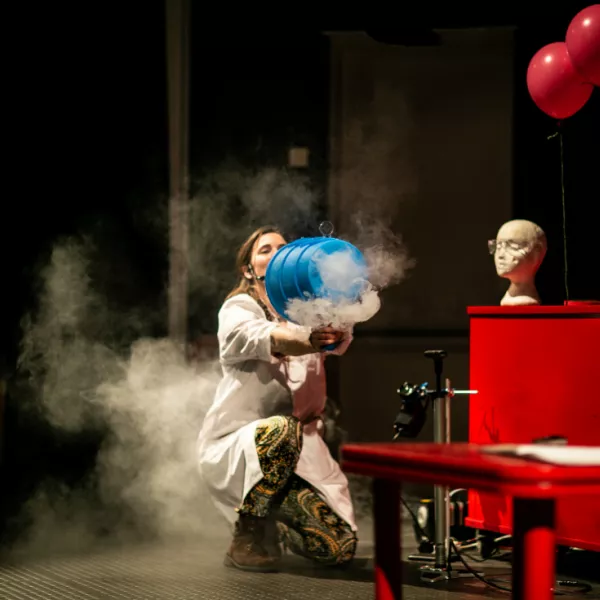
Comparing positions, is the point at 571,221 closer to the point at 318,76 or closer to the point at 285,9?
the point at 318,76

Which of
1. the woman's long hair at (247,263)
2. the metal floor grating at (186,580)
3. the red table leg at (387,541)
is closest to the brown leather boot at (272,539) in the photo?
the metal floor grating at (186,580)

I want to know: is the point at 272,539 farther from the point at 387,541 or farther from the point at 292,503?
the point at 387,541

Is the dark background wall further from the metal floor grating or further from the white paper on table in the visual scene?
the white paper on table

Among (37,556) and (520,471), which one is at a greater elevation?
(520,471)

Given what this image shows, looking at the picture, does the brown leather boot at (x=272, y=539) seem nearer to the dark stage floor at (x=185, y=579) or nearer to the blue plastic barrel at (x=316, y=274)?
the dark stage floor at (x=185, y=579)

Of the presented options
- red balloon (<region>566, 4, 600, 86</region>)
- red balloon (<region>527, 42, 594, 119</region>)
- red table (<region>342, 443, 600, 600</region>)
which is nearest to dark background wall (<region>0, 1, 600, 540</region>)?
red balloon (<region>527, 42, 594, 119</region>)

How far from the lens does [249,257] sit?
11.9ft

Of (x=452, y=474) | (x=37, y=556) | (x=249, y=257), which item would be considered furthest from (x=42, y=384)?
(x=452, y=474)

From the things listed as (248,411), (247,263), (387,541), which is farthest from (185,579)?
(387,541)

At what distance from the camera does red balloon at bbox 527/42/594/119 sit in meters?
3.37

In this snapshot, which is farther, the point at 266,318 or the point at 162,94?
the point at 162,94

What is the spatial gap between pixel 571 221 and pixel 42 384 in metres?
2.36

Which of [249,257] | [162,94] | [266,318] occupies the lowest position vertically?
[266,318]

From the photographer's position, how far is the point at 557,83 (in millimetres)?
3391
